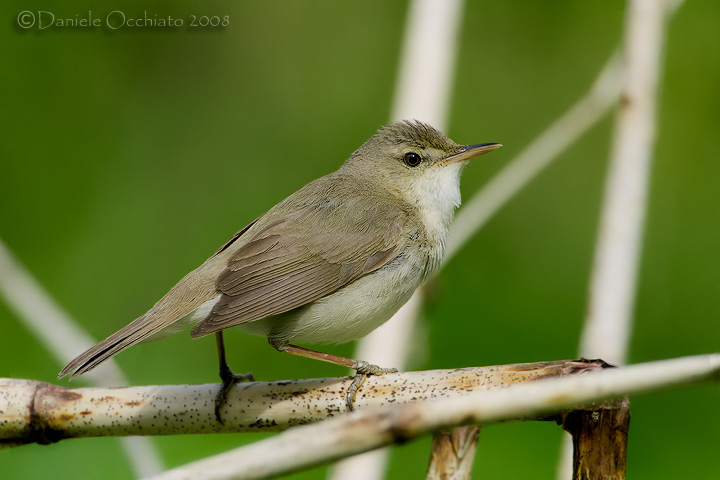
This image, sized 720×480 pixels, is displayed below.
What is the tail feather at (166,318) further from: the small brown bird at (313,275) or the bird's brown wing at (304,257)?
the bird's brown wing at (304,257)

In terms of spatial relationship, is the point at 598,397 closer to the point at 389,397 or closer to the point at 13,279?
the point at 389,397

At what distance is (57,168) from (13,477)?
221cm

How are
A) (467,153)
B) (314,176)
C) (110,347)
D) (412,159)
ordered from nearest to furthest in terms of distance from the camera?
(110,347) < (467,153) < (412,159) < (314,176)

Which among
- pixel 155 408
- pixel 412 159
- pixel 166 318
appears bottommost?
pixel 155 408

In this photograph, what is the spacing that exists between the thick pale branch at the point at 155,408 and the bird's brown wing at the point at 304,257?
402 millimetres

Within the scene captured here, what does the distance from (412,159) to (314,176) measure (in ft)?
4.32

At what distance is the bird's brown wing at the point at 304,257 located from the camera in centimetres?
335

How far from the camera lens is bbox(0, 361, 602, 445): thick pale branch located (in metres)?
2.73

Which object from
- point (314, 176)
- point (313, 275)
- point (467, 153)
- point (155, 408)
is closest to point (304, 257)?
point (313, 275)

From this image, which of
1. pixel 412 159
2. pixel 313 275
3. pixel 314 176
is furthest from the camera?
pixel 314 176

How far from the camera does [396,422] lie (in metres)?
1.56

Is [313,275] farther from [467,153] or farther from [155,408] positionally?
[467,153]

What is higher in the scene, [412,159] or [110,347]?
[412,159]

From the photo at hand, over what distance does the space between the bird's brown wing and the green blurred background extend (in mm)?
658
